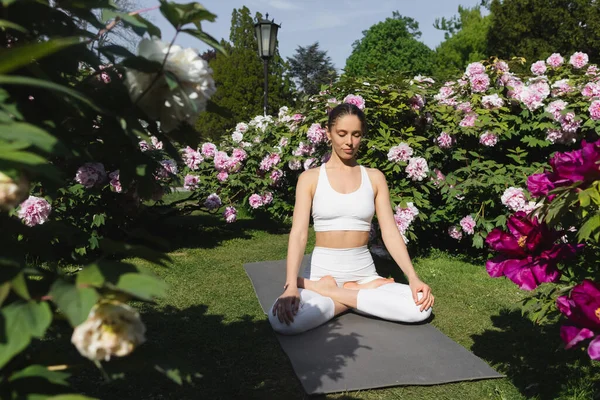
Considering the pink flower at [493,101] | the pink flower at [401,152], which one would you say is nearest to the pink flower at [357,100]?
the pink flower at [401,152]

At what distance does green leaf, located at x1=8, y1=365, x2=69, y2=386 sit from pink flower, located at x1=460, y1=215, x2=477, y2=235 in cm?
484

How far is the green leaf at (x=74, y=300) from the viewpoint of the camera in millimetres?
846

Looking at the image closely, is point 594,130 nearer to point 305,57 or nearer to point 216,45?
point 216,45

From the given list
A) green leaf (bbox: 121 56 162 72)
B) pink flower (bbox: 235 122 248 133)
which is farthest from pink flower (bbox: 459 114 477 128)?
green leaf (bbox: 121 56 162 72)

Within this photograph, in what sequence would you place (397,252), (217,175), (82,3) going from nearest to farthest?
(82,3) < (397,252) < (217,175)

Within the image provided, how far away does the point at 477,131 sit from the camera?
5387mm

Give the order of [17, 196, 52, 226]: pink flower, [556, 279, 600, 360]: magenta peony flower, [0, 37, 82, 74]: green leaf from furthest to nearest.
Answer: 1. [17, 196, 52, 226]: pink flower
2. [556, 279, 600, 360]: magenta peony flower
3. [0, 37, 82, 74]: green leaf

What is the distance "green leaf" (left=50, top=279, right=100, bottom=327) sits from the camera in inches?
33.3

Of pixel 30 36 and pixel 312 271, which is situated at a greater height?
pixel 30 36

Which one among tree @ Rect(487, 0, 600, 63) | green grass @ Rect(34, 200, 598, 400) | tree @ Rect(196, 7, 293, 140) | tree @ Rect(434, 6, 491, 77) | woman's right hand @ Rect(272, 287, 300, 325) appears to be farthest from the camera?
tree @ Rect(434, 6, 491, 77)

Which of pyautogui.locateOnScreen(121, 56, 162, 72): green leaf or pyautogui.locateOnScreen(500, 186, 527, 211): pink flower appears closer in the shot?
pyautogui.locateOnScreen(121, 56, 162, 72): green leaf

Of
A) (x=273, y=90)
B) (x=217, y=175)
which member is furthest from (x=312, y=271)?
(x=273, y=90)

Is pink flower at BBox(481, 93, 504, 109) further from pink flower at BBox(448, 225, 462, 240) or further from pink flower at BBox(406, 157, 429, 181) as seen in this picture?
pink flower at BBox(448, 225, 462, 240)

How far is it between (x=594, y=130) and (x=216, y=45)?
5.20 meters
